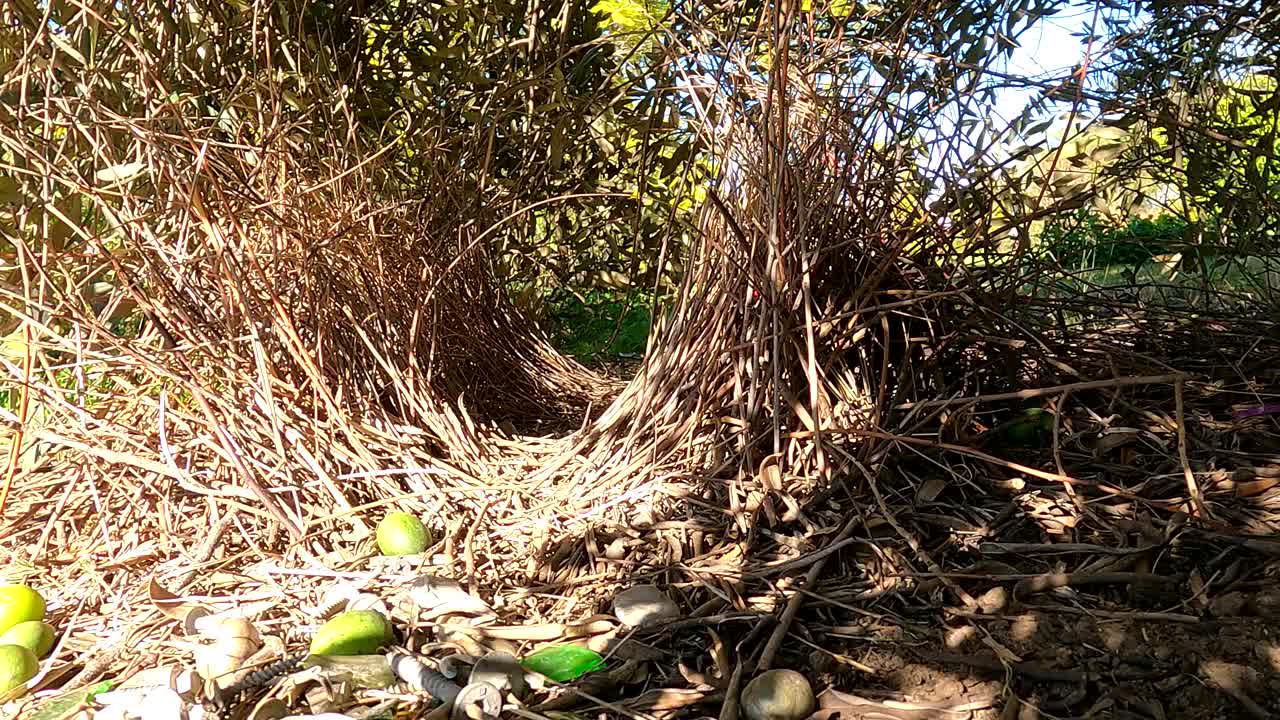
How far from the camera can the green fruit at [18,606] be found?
56.4 inches

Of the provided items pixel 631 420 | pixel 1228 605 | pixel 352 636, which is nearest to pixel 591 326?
pixel 631 420

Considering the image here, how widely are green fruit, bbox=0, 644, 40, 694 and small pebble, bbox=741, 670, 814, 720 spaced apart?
1.00 meters

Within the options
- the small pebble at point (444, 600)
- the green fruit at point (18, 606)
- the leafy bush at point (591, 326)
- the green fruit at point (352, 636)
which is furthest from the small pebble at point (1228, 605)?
the leafy bush at point (591, 326)

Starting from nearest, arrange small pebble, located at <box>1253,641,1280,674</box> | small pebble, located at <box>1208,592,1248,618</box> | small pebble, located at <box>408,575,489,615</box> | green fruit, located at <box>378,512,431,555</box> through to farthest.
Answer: small pebble, located at <box>1253,641,1280,674</box> → small pebble, located at <box>1208,592,1248,618</box> → small pebble, located at <box>408,575,489,615</box> → green fruit, located at <box>378,512,431,555</box>

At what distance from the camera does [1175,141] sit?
200 cm

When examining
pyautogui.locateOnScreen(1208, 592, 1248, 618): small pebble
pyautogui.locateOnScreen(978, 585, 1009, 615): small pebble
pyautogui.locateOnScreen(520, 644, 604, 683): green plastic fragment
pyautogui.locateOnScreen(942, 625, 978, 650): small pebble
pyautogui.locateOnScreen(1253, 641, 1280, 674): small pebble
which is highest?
pyautogui.locateOnScreen(1208, 592, 1248, 618): small pebble

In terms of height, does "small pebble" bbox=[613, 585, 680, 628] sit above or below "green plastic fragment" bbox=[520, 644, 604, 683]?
above

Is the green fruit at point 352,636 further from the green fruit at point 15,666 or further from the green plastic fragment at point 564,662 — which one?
the green fruit at point 15,666

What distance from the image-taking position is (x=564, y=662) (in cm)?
120

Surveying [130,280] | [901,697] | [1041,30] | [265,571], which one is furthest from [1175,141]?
[130,280]

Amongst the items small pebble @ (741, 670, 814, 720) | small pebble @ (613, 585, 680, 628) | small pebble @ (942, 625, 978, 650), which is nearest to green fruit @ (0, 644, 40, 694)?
small pebble @ (613, 585, 680, 628)

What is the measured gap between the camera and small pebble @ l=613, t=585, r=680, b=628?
129 cm

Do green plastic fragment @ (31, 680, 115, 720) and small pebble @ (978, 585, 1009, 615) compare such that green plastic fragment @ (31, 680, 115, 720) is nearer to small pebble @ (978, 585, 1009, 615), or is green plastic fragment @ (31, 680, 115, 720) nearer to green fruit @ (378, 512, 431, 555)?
green fruit @ (378, 512, 431, 555)

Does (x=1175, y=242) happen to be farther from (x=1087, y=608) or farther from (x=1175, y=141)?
(x=1087, y=608)
